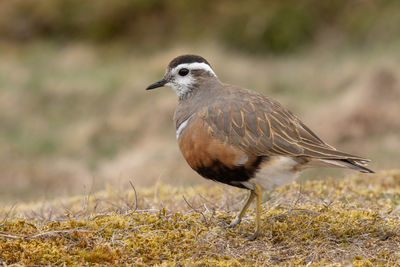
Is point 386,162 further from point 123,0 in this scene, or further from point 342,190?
point 123,0

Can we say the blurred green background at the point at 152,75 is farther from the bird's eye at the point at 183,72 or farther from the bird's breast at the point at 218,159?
the bird's breast at the point at 218,159

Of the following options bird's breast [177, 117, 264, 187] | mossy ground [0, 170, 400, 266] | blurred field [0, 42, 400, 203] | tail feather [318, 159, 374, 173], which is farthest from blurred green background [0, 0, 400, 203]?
tail feather [318, 159, 374, 173]

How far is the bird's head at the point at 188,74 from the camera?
6.79 m

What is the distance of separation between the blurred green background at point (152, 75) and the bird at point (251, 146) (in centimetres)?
737

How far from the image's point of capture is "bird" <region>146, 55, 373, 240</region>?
224 inches

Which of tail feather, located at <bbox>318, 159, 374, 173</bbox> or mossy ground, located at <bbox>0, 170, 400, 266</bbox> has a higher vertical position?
tail feather, located at <bbox>318, 159, 374, 173</bbox>

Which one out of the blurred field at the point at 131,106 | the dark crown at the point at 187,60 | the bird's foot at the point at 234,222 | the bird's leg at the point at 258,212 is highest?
Result: the dark crown at the point at 187,60

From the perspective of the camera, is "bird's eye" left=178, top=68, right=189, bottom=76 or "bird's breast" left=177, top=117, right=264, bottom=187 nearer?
"bird's breast" left=177, top=117, right=264, bottom=187

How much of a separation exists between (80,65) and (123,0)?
388cm

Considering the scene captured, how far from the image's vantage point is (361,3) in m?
23.7

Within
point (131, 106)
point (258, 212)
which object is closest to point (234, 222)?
point (258, 212)

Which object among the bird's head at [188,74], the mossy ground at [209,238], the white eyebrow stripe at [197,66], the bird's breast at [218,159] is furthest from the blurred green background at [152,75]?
the bird's breast at [218,159]

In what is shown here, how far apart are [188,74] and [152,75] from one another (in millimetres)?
15012

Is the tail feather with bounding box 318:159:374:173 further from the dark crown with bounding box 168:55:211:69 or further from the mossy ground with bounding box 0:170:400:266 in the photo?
the dark crown with bounding box 168:55:211:69
